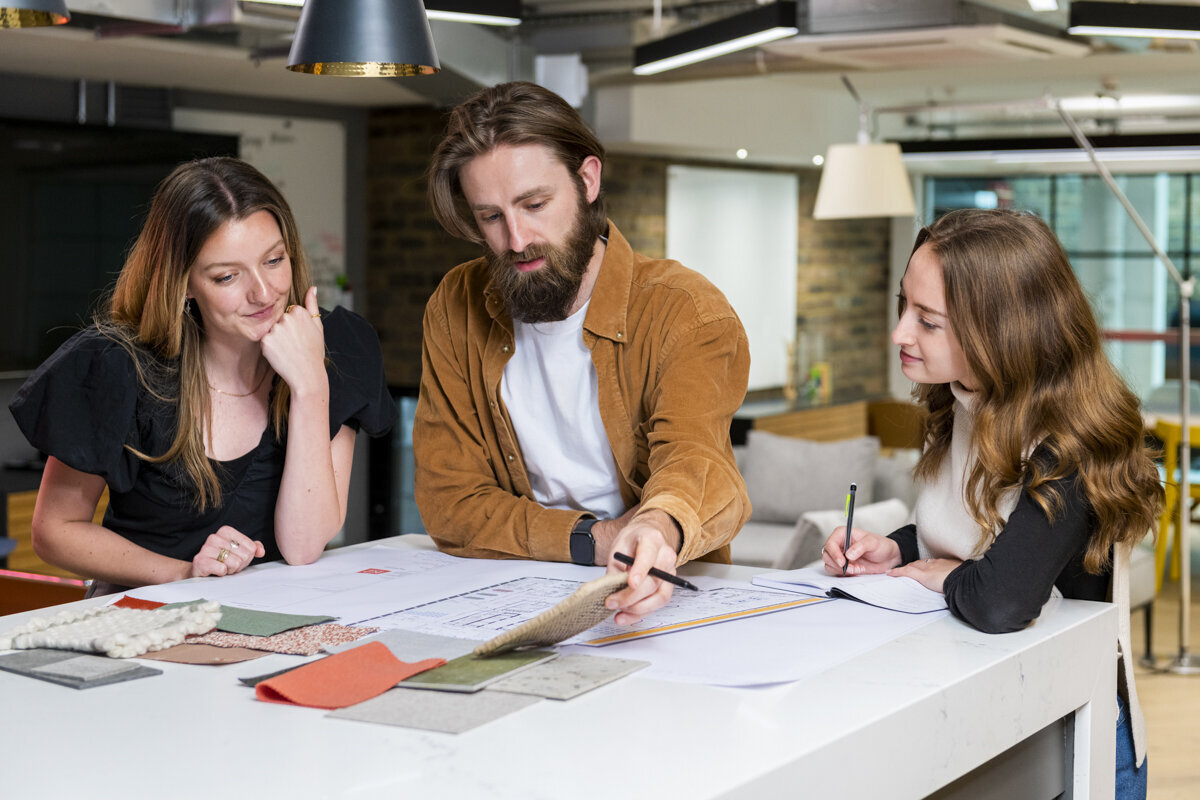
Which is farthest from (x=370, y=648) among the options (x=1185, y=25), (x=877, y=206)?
(x=877, y=206)

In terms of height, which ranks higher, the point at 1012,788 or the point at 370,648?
the point at 370,648

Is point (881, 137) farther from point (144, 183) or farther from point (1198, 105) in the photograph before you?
point (144, 183)

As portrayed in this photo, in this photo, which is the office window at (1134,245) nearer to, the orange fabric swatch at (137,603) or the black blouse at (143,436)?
the black blouse at (143,436)

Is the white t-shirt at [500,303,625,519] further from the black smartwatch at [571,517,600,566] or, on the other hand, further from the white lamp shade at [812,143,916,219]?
the white lamp shade at [812,143,916,219]

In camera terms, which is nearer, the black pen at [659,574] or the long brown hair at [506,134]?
the black pen at [659,574]

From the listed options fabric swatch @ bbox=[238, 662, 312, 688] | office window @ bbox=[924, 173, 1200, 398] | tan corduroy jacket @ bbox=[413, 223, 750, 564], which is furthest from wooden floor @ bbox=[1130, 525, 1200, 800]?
office window @ bbox=[924, 173, 1200, 398]

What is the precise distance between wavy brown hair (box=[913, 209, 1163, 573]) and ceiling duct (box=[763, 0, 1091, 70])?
3778 mm

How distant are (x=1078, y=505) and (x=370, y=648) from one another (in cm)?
89

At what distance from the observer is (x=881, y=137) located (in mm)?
9891

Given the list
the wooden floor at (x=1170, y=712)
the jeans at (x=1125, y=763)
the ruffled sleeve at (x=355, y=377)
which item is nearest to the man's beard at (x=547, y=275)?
the ruffled sleeve at (x=355, y=377)

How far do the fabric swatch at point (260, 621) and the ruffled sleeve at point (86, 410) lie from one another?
1.48 feet

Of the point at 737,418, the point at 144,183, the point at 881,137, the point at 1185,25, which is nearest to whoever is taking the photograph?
the point at 1185,25

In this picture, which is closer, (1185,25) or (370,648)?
(370,648)

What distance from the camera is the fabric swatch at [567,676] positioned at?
134cm
